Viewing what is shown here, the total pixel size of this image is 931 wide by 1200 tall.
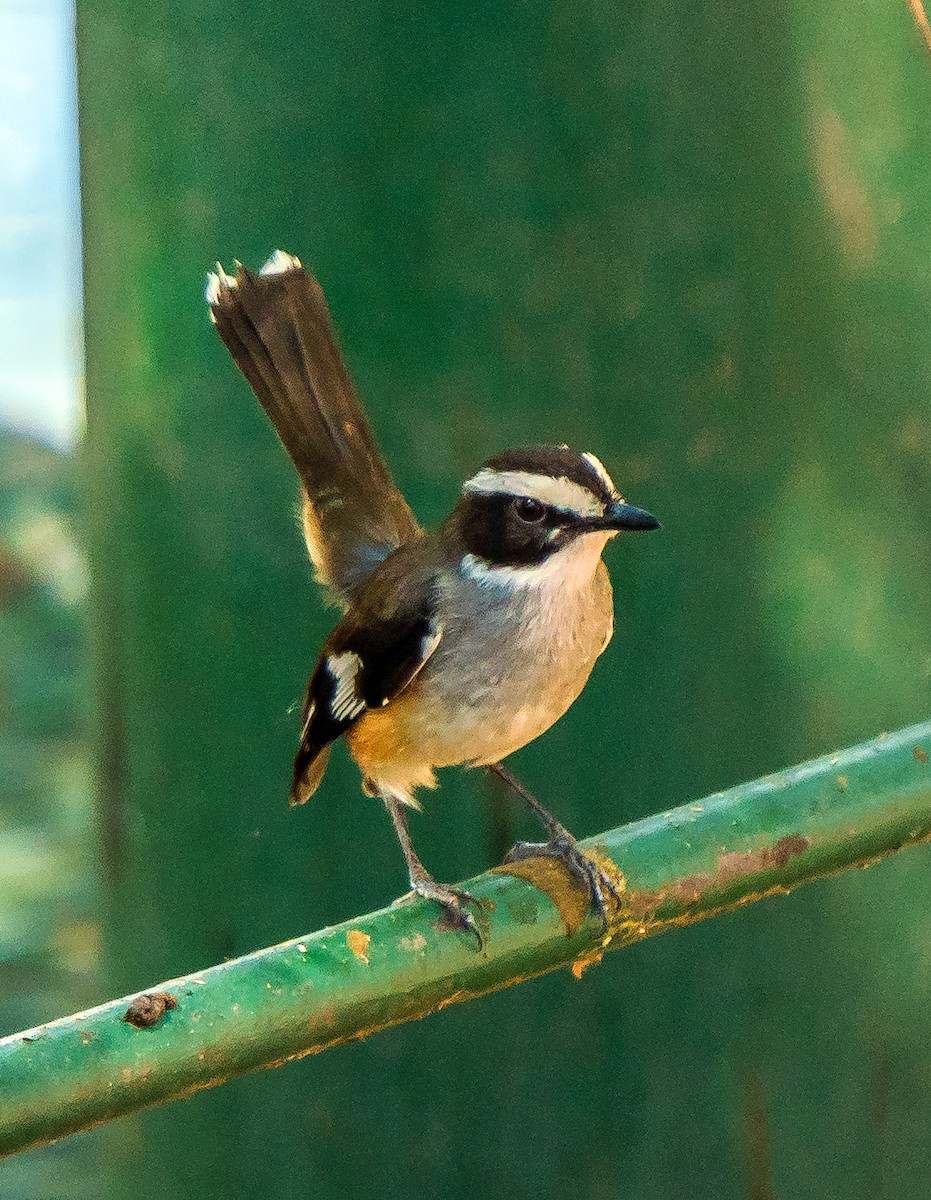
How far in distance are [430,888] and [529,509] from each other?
554 millimetres

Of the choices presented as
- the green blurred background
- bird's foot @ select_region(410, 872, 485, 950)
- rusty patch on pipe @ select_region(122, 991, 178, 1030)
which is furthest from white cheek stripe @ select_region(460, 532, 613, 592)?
rusty patch on pipe @ select_region(122, 991, 178, 1030)

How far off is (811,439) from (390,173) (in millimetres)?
816

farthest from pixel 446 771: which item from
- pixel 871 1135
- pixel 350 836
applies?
pixel 871 1135

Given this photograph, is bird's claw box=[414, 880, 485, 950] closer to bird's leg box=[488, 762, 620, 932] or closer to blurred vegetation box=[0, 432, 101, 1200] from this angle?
bird's leg box=[488, 762, 620, 932]

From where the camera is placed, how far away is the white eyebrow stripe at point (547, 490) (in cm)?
241

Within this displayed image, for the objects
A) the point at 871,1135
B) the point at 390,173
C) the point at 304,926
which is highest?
the point at 390,173

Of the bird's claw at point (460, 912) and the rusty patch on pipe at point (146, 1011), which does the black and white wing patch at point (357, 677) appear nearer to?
the bird's claw at point (460, 912)

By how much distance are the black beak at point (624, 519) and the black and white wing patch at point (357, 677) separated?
1.10ft

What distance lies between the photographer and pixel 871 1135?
3049 mm

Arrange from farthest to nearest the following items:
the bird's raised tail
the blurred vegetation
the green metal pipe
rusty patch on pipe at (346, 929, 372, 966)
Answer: the blurred vegetation < the bird's raised tail < rusty patch on pipe at (346, 929, 372, 966) < the green metal pipe

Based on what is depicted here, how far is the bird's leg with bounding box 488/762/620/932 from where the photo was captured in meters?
2.04

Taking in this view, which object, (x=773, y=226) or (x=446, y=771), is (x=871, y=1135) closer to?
(x=446, y=771)

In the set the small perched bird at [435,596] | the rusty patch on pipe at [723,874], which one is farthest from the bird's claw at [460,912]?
the small perched bird at [435,596]

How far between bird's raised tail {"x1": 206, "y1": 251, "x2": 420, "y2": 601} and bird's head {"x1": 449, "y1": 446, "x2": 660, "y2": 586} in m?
0.31
